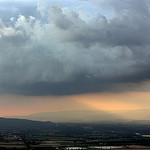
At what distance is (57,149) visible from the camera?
11075 cm

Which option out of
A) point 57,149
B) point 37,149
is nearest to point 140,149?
point 57,149

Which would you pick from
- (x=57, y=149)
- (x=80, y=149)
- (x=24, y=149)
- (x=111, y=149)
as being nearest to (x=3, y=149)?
(x=24, y=149)

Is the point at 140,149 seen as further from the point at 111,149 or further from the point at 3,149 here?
the point at 3,149

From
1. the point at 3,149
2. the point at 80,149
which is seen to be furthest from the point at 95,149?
the point at 3,149

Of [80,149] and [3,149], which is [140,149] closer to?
[80,149]

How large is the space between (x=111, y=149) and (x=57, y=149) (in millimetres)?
21122

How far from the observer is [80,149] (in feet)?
358

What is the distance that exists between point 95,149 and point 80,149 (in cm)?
596

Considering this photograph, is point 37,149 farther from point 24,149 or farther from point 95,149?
point 95,149

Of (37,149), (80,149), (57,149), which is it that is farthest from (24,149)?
(80,149)

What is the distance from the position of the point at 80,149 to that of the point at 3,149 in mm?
29268

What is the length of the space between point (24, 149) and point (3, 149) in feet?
26.0

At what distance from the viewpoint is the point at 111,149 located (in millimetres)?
112188

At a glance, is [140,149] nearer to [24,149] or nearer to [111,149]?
[111,149]
